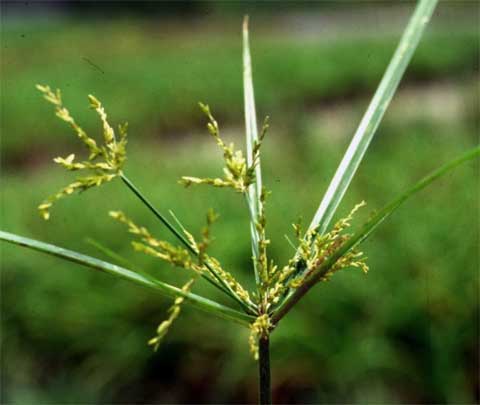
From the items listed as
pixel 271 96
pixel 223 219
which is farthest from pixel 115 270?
pixel 271 96

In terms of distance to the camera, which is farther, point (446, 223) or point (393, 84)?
point (446, 223)

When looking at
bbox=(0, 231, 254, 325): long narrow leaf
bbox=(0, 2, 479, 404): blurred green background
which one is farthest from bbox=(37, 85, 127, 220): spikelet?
bbox=(0, 2, 479, 404): blurred green background

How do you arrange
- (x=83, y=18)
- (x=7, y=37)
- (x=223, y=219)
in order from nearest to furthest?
(x=223, y=219), (x=7, y=37), (x=83, y=18)

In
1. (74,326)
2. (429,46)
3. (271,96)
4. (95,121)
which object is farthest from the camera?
(429,46)

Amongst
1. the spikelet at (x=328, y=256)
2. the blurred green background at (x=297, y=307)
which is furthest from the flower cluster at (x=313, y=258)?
the blurred green background at (x=297, y=307)

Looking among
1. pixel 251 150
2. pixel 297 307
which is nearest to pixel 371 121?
pixel 251 150

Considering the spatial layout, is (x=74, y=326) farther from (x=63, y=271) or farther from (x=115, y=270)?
(x=115, y=270)
